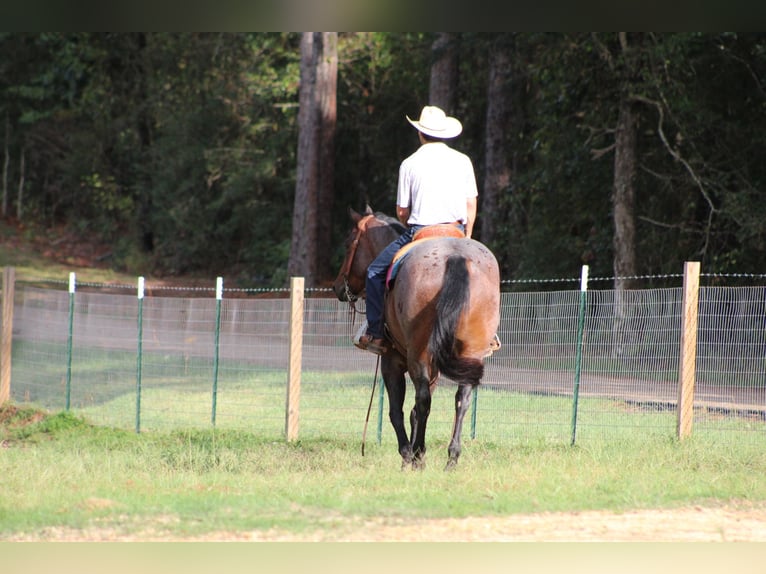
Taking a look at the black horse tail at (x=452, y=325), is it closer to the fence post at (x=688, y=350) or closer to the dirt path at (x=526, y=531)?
the dirt path at (x=526, y=531)

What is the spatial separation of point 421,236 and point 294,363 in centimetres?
409

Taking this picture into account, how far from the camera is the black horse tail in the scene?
8.29 m

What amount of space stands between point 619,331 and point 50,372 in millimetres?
9074

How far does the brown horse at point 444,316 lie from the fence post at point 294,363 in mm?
3603

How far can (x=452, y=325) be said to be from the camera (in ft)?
27.2

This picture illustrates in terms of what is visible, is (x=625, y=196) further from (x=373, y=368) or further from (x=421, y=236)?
(x=421, y=236)

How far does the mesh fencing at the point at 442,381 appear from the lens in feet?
40.0

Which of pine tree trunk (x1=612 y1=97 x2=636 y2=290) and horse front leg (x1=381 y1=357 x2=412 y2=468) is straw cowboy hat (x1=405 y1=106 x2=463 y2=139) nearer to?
horse front leg (x1=381 y1=357 x2=412 y2=468)

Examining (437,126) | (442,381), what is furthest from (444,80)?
(437,126)

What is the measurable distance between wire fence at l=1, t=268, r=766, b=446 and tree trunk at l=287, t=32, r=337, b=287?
513 inches

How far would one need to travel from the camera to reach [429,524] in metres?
6.93

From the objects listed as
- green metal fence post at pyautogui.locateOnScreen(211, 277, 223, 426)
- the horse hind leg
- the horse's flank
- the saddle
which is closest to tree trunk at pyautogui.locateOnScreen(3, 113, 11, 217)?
green metal fence post at pyautogui.locateOnScreen(211, 277, 223, 426)

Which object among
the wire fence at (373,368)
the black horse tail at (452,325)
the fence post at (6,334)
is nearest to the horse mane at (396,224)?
the black horse tail at (452,325)

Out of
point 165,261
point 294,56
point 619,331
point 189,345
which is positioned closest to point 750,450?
point 619,331
